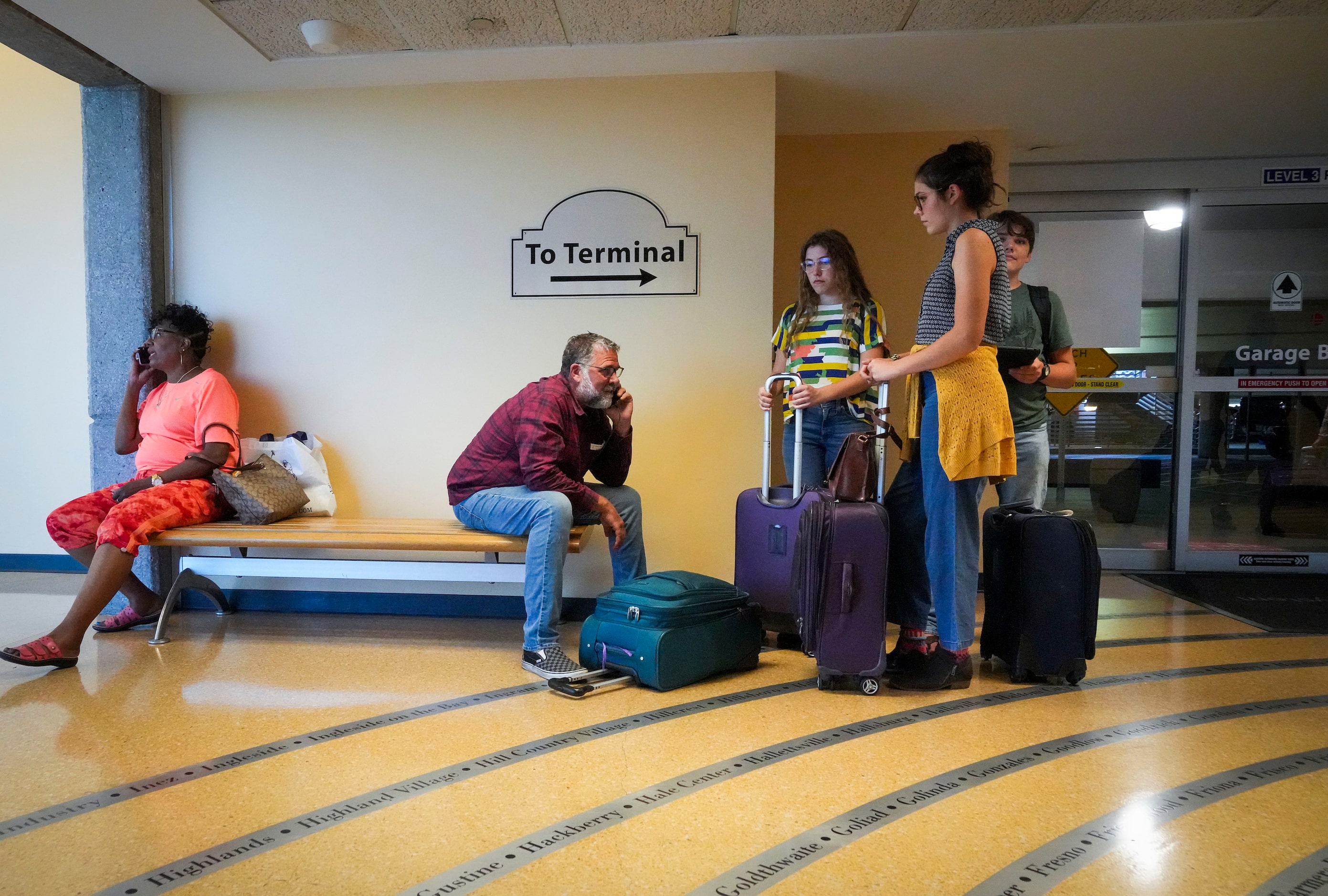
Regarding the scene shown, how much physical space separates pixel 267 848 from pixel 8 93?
4.77 meters

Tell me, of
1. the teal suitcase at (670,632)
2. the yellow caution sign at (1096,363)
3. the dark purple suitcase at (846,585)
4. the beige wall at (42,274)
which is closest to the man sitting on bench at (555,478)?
the teal suitcase at (670,632)

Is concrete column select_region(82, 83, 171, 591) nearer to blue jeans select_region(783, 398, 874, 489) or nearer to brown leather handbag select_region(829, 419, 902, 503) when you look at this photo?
blue jeans select_region(783, 398, 874, 489)

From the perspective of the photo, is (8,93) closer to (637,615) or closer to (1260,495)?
(637,615)

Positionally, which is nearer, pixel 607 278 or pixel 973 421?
pixel 973 421

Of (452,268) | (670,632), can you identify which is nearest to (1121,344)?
(670,632)

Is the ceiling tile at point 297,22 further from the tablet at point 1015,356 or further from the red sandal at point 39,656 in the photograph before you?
the tablet at point 1015,356

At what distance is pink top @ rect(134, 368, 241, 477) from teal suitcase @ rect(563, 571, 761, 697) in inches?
74.5

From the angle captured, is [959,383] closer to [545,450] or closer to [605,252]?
[545,450]

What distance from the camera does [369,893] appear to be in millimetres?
1508

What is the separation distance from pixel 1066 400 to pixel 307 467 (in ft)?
14.3

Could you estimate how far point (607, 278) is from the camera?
3.78m

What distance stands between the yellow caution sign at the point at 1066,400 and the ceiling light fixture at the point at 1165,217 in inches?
43.1

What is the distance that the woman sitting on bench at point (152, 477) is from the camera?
3076 mm

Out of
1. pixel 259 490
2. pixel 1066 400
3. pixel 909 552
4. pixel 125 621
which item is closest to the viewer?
pixel 909 552
